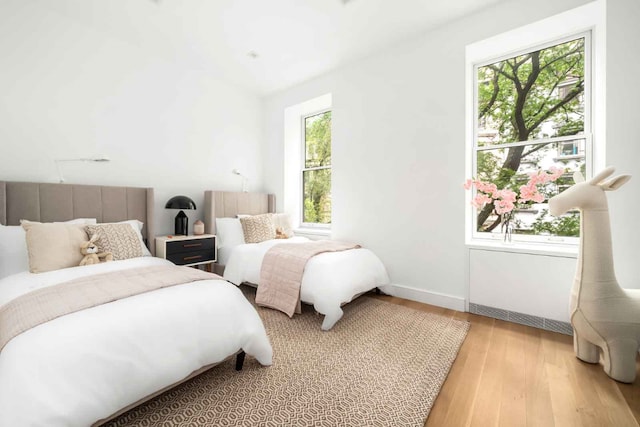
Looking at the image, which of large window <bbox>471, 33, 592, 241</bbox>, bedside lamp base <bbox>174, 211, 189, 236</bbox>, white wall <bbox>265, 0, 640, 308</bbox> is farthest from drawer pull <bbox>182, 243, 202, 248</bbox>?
large window <bbox>471, 33, 592, 241</bbox>

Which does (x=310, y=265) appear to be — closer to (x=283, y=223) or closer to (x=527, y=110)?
(x=283, y=223)

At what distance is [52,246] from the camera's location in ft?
6.88

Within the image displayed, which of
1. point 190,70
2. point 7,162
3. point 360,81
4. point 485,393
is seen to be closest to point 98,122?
point 7,162

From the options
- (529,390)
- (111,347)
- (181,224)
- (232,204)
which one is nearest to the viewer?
(111,347)

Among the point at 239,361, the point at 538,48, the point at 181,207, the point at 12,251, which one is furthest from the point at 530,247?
the point at 12,251

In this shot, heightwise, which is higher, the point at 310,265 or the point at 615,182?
the point at 615,182

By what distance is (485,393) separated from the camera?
1586mm

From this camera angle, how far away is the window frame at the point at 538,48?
7.38 feet

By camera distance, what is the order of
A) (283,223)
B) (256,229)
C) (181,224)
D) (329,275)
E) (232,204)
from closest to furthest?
(329,275) → (181,224) → (256,229) → (232,204) → (283,223)

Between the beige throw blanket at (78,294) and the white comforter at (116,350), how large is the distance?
0.18ft

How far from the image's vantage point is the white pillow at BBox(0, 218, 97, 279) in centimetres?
207

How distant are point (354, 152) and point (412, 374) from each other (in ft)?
8.49

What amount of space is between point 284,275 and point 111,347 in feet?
5.21

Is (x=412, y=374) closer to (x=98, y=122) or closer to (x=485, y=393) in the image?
(x=485, y=393)
